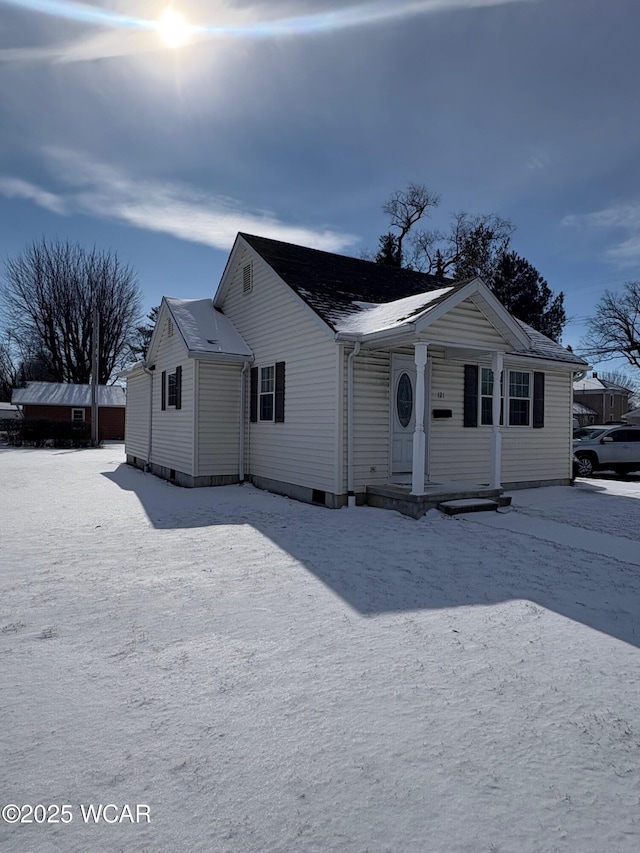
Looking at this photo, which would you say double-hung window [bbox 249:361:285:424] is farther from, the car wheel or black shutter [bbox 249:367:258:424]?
the car wheel

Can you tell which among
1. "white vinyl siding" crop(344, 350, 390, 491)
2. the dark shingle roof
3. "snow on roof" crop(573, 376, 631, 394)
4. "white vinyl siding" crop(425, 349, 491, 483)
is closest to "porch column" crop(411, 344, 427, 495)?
"white vinyl siding" crop(344, 350, 390, 491)

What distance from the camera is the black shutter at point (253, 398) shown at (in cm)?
1194

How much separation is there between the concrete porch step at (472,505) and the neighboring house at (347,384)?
0.44 m

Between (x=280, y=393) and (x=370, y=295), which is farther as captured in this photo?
(x=370, y=295)

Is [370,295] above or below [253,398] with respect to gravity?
above

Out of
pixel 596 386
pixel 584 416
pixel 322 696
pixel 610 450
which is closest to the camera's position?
pixel 322 696

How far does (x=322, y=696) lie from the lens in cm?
293

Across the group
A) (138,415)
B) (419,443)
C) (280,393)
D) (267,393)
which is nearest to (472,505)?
(419,443)

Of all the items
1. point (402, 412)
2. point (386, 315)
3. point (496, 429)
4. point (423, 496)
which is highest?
point (386, 315)

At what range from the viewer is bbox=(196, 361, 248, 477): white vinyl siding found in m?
11.7

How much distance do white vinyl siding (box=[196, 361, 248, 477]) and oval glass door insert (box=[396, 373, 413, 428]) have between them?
407 cm

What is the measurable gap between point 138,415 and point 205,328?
5.72m

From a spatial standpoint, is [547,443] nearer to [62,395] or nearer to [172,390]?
[172,390]

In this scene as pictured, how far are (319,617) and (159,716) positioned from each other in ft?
5.37
